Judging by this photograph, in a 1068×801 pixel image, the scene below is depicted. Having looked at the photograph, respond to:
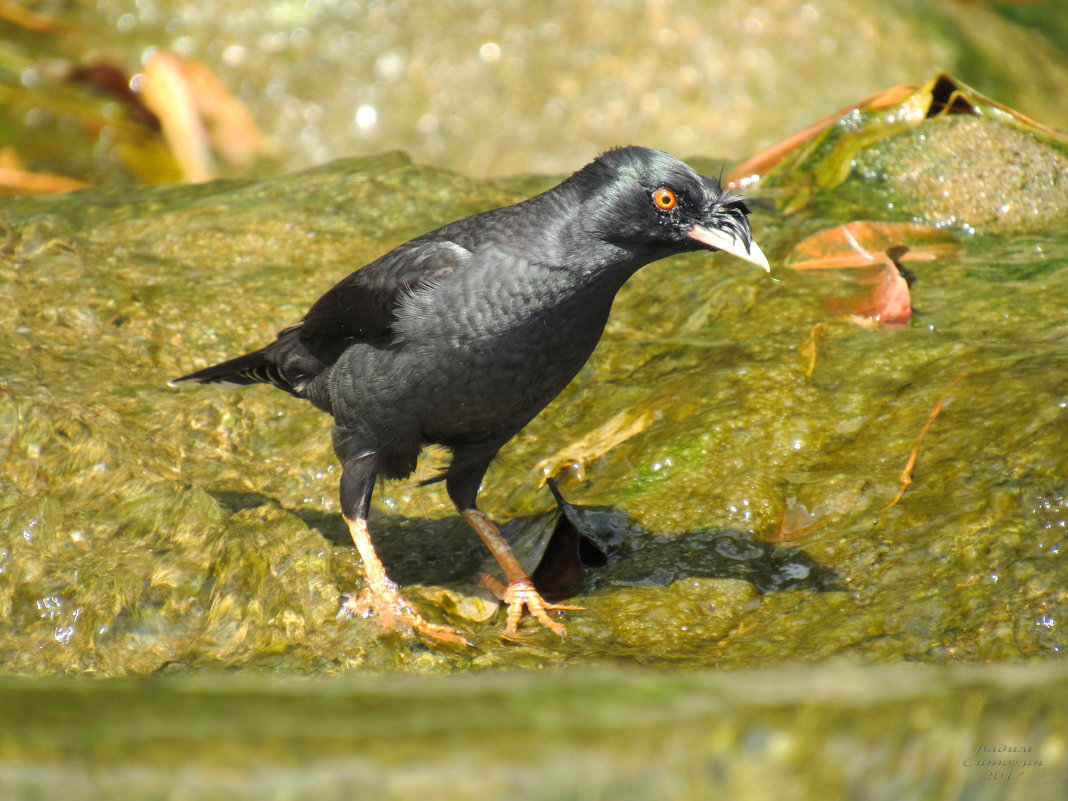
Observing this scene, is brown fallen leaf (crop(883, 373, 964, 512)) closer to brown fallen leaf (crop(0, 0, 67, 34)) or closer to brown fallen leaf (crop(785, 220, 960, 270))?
brown fallen leaf (crop(785, 220, 960, 270))

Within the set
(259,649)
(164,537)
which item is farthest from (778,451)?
(164,537)

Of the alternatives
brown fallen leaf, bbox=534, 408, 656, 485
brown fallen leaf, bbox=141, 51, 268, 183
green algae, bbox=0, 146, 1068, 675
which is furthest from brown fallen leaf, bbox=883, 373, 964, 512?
brown fallen leaf, bbox=141, 51, 268, 183

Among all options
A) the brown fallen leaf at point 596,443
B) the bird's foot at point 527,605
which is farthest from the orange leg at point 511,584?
the brown fallen leaf at point 596,443

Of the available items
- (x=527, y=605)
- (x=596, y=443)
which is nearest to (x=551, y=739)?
(x=527, y=605)

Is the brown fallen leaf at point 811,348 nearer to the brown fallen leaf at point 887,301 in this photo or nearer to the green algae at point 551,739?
the brown fallen leaf at point 887,301

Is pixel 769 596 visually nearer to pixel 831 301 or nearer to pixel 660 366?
pixel 660 366

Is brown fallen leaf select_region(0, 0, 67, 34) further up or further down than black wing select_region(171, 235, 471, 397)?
further up

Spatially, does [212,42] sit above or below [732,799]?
above
